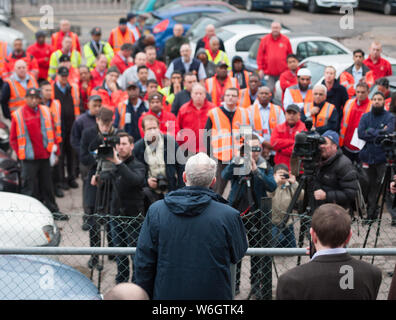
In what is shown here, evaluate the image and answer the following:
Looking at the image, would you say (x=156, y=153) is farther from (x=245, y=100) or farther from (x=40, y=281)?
(x=245, y=100)

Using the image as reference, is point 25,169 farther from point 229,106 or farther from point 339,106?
point 339,106

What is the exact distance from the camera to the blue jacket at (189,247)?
400cm

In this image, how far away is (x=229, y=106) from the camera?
8.40 m

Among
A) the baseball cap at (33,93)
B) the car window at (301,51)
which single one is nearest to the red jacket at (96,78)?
the baseball cap at (33,93)

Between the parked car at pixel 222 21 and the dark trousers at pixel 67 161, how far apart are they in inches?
252

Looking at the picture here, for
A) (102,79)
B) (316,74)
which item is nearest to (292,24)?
(316,74)

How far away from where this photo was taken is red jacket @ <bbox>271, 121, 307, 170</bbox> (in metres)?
8.19

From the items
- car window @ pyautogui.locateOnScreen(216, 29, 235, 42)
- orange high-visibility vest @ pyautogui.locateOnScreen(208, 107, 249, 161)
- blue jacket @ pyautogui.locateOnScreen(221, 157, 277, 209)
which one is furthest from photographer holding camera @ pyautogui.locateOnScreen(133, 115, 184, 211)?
car window @ pyautogui.locateOnScreen(216, 29, 235, 42)

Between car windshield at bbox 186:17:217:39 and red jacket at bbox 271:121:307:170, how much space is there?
755 cm

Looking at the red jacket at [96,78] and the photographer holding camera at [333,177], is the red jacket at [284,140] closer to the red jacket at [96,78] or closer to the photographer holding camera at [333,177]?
the photographer holding camera at [333,177]

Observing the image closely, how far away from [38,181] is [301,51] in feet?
21.4

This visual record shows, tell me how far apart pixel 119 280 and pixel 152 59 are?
563cm

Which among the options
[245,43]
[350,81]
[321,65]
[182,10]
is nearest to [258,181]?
[350,81]

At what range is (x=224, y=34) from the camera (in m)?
14.6
